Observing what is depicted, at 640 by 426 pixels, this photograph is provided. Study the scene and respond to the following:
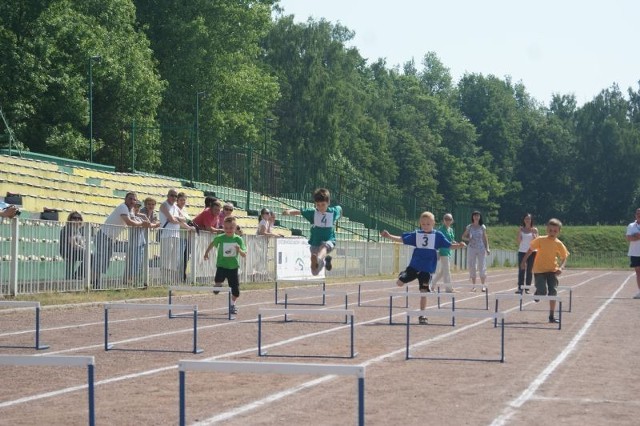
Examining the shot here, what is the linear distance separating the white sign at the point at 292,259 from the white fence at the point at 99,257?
0.64 ft

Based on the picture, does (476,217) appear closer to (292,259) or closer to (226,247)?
(292,259)

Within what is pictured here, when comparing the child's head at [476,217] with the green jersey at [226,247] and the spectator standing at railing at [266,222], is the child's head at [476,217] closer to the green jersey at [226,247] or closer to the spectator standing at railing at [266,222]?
the spectator standing at railing at [266,222]

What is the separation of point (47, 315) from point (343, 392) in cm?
1018

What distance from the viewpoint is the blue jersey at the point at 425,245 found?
18.6 metres

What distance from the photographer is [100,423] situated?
29.0 ft

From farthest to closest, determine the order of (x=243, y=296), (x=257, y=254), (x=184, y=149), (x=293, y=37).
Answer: (x=293, y=37)
(x=184, y=149)
(x=257, y=254)
(x=243, y=296)

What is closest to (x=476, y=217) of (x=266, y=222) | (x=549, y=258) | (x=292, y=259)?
(x=292, y=259)

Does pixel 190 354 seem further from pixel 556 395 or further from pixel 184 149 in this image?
pixel 184 149

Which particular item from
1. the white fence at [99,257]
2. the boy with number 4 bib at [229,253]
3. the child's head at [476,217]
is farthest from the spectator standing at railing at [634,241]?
the boy with number 4 bib at [229,253]

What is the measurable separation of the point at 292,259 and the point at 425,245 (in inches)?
435

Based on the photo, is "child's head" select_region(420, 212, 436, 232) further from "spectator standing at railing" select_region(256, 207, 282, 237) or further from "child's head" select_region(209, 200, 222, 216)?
"spectator standing at railing" select_region(256, 207, 282, 237)

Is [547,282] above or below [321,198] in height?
below

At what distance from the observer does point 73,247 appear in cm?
2277

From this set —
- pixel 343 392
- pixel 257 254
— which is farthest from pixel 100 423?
pixel 257 254
